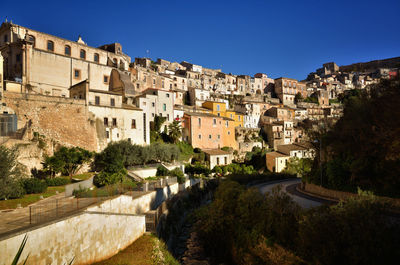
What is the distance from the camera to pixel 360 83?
10612cm

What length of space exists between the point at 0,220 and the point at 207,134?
118 feet

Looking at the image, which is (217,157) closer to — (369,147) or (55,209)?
(369,147)

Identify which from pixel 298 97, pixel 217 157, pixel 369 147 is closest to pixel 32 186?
pixel 369 147

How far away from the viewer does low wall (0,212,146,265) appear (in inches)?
291

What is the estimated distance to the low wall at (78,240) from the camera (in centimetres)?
740

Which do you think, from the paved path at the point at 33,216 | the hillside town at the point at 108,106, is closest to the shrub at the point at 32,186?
the hillside town at the point at 108,106

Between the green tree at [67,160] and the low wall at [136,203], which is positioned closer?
the low wall at [136,203]

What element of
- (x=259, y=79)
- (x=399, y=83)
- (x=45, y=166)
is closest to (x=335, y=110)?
(x=259, y=79)

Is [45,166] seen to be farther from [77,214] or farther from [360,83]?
[360,83]

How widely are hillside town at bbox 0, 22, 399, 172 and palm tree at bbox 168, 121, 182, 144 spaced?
141 centimetres

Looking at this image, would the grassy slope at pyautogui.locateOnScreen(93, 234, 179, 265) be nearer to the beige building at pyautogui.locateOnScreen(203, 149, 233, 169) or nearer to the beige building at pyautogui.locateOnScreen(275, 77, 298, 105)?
the beige building at pyautogui.locateOnScreen(203, 149, 233, 169)

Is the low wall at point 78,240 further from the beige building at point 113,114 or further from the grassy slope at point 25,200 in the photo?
the beige building at point 113,114

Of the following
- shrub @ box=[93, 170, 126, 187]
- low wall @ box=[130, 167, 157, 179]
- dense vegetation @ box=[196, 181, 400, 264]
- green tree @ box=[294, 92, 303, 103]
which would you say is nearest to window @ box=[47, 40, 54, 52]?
low wall @ box=[130, 167, 157, 179]

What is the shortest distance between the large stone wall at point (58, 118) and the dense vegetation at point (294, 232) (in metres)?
18.6
